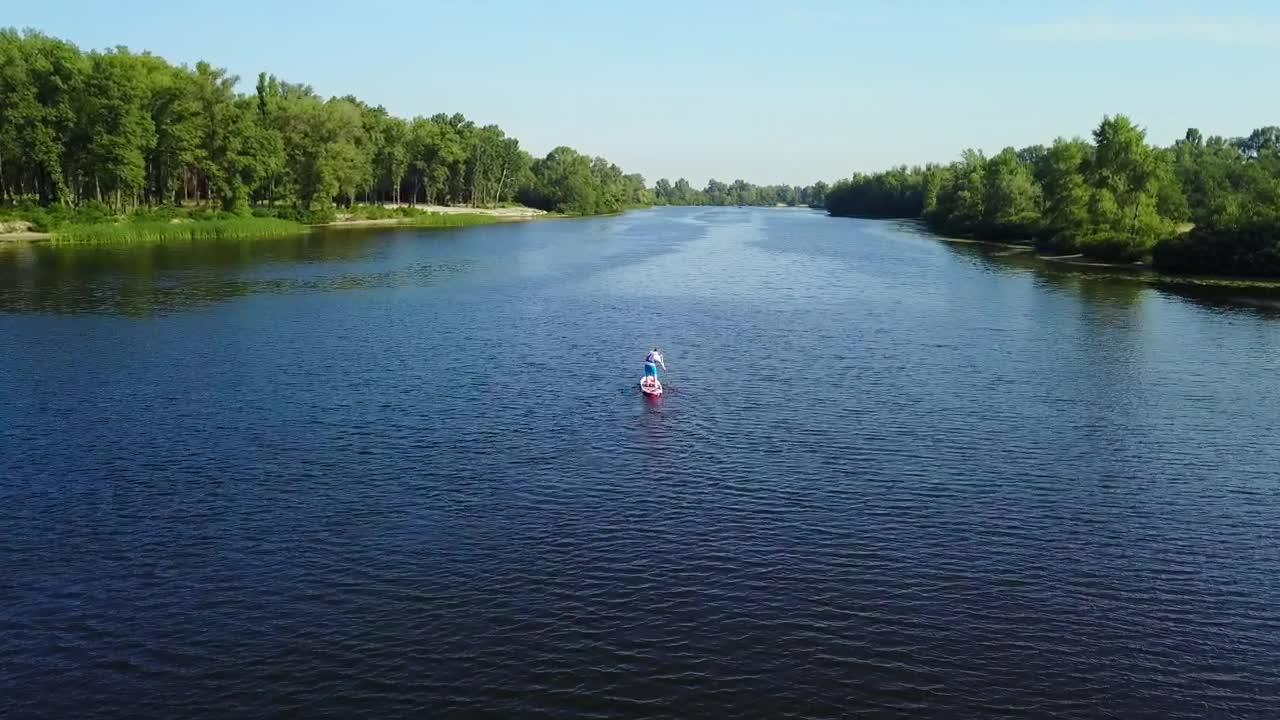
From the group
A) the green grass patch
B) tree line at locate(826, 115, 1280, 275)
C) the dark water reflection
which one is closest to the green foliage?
tree line at locate(826, 115, 1280, 275)

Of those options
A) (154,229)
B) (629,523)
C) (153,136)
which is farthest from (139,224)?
(629,523)

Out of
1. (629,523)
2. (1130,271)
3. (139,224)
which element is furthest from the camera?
(139,224)

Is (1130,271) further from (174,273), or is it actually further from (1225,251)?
(174,273)

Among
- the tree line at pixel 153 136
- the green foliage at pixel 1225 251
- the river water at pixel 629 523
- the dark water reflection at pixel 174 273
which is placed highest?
the tree line at pixel 153 136

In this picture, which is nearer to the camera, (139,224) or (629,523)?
(629,523)

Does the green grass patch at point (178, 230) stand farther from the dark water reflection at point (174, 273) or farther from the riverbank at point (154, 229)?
the dark water reflection at point (174, 273)

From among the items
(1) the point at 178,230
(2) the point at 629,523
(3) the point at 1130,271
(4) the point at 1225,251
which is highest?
(1) the point at 178,230

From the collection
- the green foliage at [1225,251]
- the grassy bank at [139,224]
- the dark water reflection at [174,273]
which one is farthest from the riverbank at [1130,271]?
the grassy bank at [139,224]
